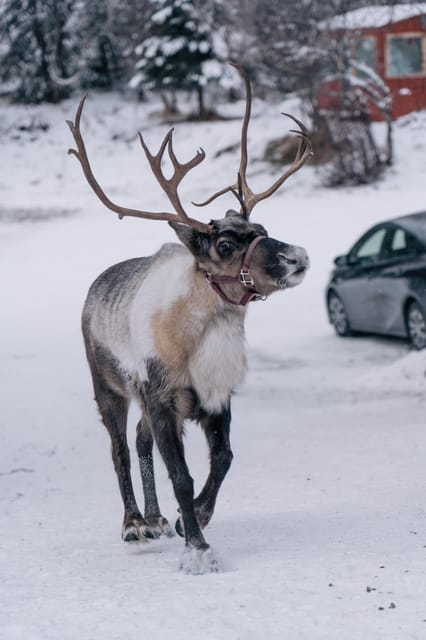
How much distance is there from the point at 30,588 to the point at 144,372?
4.25 feet

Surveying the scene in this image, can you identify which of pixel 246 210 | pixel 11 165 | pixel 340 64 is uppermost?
pixel 246 210

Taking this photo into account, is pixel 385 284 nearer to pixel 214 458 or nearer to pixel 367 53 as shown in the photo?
pixel 214 458

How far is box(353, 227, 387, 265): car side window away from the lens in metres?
15.4

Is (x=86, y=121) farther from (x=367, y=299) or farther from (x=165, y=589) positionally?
(x=165, y=589)

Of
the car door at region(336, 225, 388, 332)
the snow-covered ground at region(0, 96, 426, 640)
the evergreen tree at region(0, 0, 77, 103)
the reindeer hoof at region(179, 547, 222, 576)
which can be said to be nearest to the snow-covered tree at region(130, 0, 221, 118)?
the evergreen tree at region(0, 0, 77, 103)

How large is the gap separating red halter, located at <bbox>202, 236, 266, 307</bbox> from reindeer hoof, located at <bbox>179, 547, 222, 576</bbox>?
1.26 meters

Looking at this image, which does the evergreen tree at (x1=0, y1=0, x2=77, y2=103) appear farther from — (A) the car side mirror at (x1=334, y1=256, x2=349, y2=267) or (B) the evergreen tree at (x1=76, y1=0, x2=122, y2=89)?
(A) the car side mirror at (x1=334, y1=256, x2=349, y2=267)

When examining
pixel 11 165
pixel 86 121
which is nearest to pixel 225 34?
pixel 86 121

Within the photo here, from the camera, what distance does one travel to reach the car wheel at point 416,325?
1368cm

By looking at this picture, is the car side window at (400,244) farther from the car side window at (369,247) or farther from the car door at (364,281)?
the car side window at (369,247)

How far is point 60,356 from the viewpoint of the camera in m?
15.5

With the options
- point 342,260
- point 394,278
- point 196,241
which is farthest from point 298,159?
point 342,260

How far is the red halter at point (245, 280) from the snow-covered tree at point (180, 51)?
31519 millimetres

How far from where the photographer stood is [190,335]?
599 centimetres
